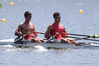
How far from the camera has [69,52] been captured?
71.5 ft

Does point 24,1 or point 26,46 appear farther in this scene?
point 24,1

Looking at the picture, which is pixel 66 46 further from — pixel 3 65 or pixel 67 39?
pixel 3 65

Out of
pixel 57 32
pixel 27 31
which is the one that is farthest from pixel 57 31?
pixel 27 31

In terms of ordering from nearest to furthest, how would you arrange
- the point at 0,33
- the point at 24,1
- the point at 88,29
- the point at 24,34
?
1. the point at 24,34
2. the point at 0,33
3. the point at 88,29
4. the point at 24,1

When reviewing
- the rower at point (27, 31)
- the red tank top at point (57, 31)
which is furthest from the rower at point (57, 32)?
the rower at point (27, 31)

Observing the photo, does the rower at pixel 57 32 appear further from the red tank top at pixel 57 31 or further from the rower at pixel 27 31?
the rower at pixel 27 31

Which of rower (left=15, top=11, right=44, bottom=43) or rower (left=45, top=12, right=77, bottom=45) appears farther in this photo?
rower (left=15, top=11, right=44, bottom=43)

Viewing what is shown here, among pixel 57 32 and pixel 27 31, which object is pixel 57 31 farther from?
pixel 27 31

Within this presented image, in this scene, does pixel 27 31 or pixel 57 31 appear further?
pixel 27 31

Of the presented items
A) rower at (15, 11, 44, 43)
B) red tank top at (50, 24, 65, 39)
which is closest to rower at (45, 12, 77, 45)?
red tank top at (50, 24, 65, 39)

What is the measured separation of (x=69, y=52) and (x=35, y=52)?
1490 mm

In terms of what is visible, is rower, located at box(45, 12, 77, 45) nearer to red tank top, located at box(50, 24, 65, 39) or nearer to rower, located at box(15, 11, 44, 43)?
red tank top, located at box(50, 24, 65, 39)

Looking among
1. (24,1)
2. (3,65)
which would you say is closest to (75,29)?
(3,65)

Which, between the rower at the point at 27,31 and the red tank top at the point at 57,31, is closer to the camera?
the red tank top at the point at 57,31
